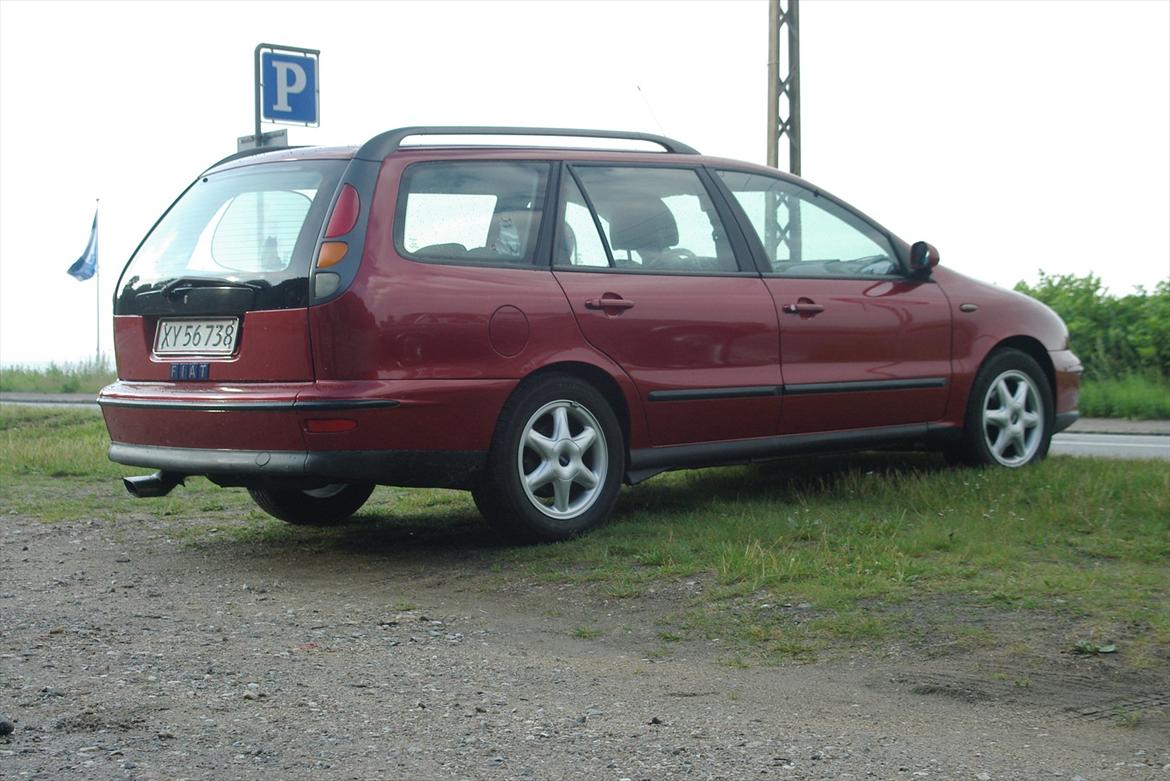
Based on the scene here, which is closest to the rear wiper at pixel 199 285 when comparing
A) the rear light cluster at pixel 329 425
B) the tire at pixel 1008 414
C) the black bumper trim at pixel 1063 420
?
the rear light cluster at pixel 329 425

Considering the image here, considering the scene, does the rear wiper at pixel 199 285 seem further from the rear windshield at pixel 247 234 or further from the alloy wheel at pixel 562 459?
the alloy wheel at pixel 562 459

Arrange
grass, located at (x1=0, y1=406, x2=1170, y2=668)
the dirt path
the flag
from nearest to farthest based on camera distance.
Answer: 1. the dirt path
2. grass, located at (x1=0, y1=406, x2=1170, y2=668)
3. the flag

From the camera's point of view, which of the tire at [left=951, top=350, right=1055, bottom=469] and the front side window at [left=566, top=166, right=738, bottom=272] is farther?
the tire at [left=951, top=350, right=1055, bottom=469]

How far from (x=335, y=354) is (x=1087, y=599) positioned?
3105mm

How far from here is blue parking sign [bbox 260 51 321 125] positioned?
43.5 feet

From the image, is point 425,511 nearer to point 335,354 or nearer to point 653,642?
point 335,354

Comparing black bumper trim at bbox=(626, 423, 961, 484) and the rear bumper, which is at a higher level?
the rear bumper

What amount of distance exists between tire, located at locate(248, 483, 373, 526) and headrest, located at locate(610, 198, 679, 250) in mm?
1943

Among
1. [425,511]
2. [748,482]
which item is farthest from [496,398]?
[748,482]

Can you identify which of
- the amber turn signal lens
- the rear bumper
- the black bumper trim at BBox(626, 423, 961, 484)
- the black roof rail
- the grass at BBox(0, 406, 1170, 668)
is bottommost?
the grass at BBox(0, 406, 1170, 668)

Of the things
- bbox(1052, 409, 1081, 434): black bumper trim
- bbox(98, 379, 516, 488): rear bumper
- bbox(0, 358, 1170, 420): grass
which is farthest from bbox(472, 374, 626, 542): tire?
bbox(0, 358, 1170, 420): grass

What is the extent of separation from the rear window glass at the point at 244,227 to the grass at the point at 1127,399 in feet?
41.4

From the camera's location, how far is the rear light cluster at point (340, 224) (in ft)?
20.7

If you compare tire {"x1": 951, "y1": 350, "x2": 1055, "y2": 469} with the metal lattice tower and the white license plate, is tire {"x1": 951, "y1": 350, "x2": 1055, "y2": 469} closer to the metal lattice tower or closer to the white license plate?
the white license plate
